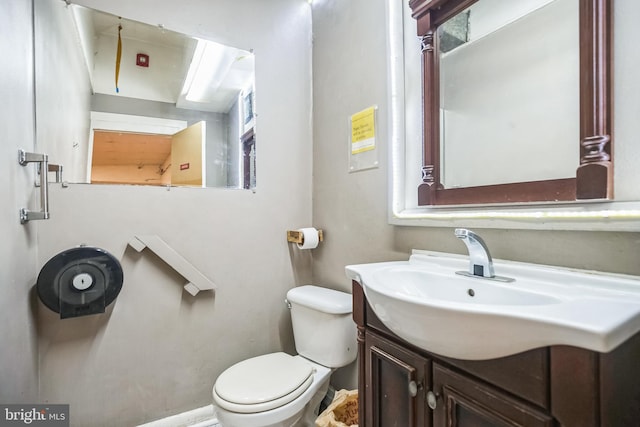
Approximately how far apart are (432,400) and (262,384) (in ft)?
2.48

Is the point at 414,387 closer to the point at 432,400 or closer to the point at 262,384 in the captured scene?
the point at 432,400

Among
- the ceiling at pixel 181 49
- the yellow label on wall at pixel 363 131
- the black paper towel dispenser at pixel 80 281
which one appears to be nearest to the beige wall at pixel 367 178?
the yellow label on wall at pixel 363 131

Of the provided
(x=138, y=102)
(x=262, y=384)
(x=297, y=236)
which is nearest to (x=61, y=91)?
(x=138, y=102)

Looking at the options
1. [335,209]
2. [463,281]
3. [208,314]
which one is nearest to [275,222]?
[335,209]

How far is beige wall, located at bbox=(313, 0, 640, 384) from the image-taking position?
73 cm

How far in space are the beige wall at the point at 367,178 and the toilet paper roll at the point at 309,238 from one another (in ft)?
0.22

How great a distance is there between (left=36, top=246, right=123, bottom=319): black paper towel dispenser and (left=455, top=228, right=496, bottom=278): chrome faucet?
1.38 m

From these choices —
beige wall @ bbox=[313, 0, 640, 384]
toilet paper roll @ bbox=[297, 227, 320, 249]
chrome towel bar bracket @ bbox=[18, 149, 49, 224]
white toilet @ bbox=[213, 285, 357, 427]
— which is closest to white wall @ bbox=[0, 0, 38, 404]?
chrome towel bar bracket @ bbox=[18, 149, 49, 224]

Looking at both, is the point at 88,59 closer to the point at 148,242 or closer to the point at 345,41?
the point at 148,242

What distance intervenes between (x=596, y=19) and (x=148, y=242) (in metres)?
1.76

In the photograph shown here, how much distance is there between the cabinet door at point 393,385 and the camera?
75cm

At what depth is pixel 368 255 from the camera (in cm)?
143

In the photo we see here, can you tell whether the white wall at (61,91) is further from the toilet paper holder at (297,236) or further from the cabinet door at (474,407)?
the cabinet door at (474,407)

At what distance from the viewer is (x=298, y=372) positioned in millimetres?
1316
